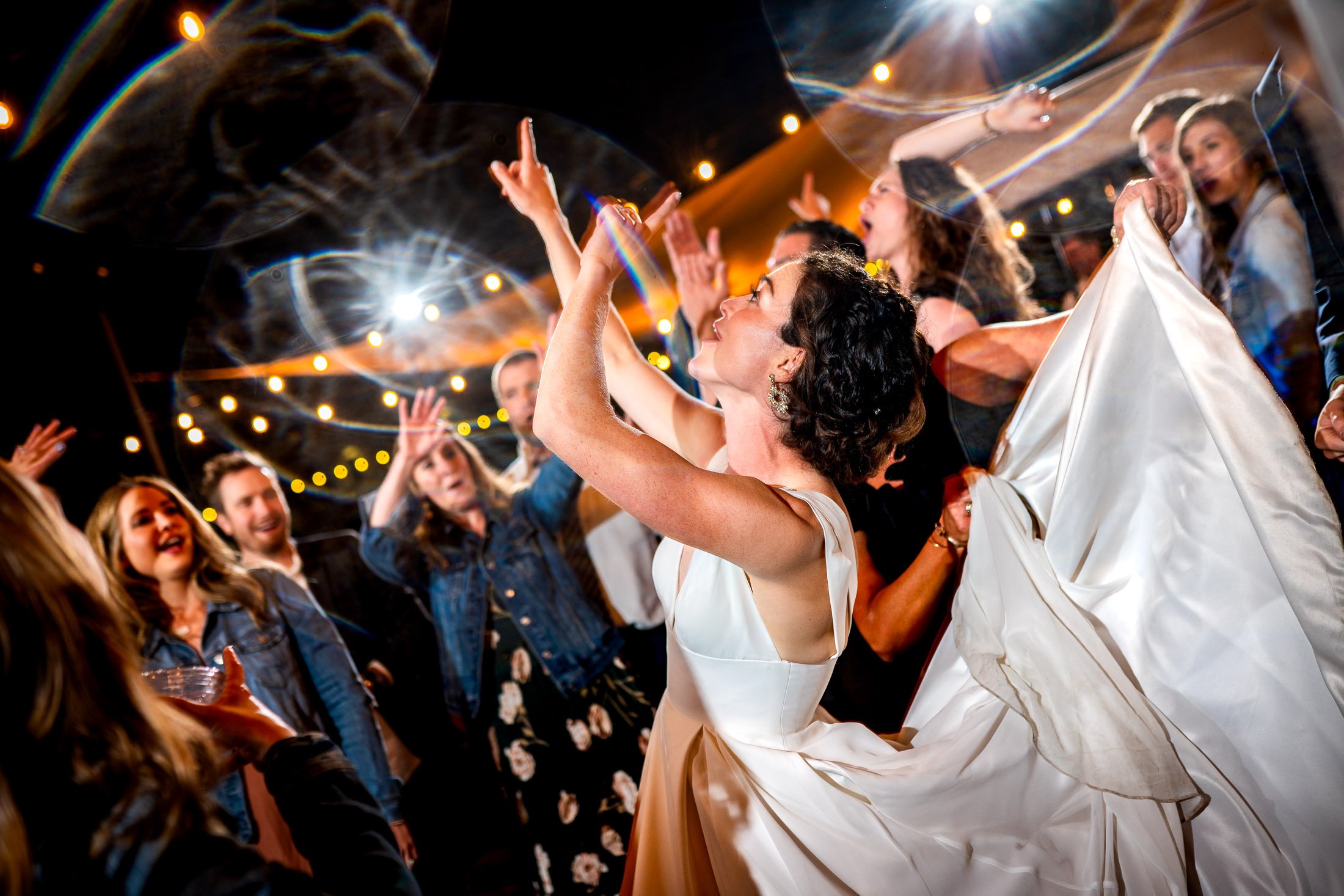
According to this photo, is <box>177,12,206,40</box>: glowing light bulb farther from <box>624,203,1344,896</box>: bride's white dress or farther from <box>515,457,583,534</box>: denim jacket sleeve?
<box>624,203,1344,896</box>: bride's white dress

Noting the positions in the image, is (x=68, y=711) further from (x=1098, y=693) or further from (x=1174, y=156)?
(x=1174, y=156)

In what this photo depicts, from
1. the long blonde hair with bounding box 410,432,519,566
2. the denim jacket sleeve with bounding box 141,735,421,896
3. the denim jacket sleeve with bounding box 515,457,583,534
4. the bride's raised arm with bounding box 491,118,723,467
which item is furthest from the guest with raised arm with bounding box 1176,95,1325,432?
the long blonde hair with bounding box 410,432,519,566

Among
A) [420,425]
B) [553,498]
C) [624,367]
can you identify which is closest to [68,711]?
[624,367]

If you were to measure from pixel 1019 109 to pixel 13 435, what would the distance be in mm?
3865

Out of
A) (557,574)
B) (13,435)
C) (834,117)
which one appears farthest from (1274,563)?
(13,435)

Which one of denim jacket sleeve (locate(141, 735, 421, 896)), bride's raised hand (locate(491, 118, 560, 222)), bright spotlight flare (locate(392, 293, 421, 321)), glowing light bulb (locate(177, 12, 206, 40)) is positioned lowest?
denim jacket sleeve (locate(141, 735, 421, 896))

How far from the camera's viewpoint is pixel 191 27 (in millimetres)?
2699

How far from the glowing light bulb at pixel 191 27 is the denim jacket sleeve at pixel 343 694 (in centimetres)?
200

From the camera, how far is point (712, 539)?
1.48 m

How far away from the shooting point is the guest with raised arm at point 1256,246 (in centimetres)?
226

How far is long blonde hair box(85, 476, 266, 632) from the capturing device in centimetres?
290

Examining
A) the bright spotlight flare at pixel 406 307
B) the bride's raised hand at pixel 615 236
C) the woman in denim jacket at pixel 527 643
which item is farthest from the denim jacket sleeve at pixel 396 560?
the bride's raised hand at pixel 615 236

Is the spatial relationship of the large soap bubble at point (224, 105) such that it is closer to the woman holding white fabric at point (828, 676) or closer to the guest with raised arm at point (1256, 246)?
the woman holding white fabric at point (828, 676)

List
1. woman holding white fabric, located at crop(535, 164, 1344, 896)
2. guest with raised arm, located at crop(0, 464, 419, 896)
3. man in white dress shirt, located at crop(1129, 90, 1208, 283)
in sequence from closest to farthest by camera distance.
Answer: guest with raised arm, located at crop(0, 464, 419, 896) < woman holding white fabric, located at crop(535, 164, 1344, 896) < man in white dress shirt, located at crop(1129, 90, 1208, 283)
